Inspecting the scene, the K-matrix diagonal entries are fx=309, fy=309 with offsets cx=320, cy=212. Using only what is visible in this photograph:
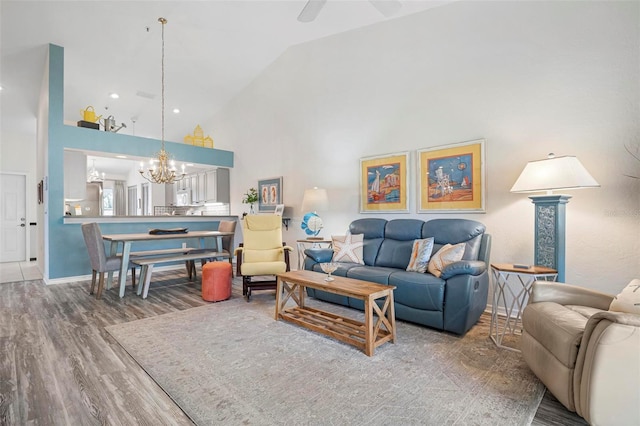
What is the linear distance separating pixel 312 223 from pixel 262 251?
39.1 inches

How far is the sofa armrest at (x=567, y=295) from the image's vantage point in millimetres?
2002

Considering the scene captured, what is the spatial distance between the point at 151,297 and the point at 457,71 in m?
4.68

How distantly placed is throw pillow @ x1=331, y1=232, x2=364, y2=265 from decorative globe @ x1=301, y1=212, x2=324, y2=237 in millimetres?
895

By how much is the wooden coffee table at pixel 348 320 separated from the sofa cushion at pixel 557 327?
0.96 meters

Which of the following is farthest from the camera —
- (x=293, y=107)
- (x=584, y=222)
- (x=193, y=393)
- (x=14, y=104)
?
(x=14, y=104)

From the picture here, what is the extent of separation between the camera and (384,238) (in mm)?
3949

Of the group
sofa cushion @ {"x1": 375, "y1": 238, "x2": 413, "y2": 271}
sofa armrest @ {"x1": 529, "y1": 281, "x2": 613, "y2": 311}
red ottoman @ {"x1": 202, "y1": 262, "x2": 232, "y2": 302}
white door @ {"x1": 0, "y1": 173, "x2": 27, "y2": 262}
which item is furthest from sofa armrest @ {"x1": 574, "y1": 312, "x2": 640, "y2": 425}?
white door @ {"x1": 0, "y1": 173, "x2": 27, "y2": 262}

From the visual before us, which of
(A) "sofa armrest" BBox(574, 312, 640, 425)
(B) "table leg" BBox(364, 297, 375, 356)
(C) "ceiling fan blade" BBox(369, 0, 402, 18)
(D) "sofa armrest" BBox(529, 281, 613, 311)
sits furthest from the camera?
(C) "ceiling fan blade" BBox(369, 0, 402, 18)

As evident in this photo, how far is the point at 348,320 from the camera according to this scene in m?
2.84

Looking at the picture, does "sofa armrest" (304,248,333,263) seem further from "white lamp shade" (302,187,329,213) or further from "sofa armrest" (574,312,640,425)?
"sofa armrest" (574,312,640,425)

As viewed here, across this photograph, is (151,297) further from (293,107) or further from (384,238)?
(293,107)

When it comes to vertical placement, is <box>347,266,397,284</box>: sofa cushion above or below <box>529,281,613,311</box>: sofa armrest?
below

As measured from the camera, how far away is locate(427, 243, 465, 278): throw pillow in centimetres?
299

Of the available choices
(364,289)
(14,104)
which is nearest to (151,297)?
(364,289)
